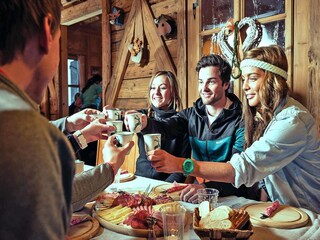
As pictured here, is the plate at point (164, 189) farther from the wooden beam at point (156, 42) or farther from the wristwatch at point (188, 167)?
the wooden beam at point (156, 42)

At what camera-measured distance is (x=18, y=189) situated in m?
0.45

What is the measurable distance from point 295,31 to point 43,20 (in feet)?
7.03

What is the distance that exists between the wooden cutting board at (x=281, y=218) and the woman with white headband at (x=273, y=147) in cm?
19

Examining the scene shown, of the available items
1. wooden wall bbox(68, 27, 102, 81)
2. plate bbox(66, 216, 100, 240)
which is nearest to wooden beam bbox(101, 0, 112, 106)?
plate bbox(66, 216, 100, 240)

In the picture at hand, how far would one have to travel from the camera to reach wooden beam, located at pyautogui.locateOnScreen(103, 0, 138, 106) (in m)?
3.80

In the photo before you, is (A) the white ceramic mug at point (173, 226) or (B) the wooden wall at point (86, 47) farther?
(B) the wooden wall at point (86, 47)

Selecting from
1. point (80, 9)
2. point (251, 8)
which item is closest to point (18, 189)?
point (251, 8)

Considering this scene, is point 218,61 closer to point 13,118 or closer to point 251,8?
point 251,8

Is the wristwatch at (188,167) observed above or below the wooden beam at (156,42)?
below

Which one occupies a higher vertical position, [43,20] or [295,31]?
[295,31]

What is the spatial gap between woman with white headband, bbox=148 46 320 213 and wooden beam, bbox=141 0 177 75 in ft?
5.37

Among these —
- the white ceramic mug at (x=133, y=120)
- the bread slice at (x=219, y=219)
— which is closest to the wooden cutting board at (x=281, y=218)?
the bread slice at (x=219, y=219)

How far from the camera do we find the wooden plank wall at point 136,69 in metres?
3.39

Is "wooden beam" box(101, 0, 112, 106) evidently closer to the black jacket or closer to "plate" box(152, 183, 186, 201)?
the black jacket
